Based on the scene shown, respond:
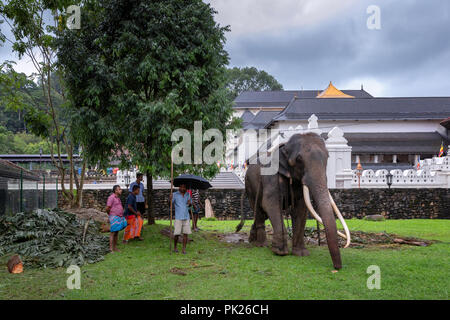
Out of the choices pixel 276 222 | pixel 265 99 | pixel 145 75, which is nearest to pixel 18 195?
pixel 145 75

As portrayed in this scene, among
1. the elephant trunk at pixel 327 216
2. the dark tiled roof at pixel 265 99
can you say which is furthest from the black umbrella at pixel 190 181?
the dark tiled roof at pixel 265 99

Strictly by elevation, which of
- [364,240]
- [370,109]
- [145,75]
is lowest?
[364,240]

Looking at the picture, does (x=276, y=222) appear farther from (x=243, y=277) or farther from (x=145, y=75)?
(x=145, y=75)

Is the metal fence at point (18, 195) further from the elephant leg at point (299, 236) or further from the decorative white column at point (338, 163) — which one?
the decorative white column at point (338, 163)

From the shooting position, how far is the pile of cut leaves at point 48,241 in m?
→ 8.23

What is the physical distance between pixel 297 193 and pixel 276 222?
2.73 ft

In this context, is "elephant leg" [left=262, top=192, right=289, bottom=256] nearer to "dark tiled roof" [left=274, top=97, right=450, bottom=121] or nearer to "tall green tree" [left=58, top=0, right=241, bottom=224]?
"tall green tree" [left=58, top=0, right=241, bottom=224]

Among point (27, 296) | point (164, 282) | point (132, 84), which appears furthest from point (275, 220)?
point (132, 84)

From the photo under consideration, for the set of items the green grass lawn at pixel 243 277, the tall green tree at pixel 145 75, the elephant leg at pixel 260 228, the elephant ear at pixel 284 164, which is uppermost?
the tall green tree at pixel 145 75

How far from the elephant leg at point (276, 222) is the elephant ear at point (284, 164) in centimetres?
55

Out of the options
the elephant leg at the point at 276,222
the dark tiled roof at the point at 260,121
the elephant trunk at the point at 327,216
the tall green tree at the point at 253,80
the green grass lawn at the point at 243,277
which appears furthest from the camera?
the tall green tree at the point at 253,80

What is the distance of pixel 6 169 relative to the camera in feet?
37.8

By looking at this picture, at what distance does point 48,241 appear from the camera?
9297 millimetres
